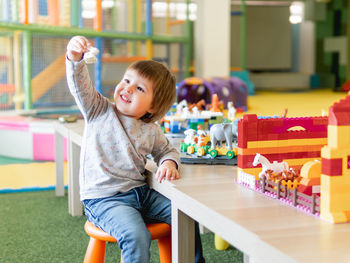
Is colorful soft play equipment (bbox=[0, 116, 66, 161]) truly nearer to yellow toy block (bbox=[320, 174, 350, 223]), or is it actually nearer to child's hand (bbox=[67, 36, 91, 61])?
child's hand (bbox=[67, 36, 91, 61])

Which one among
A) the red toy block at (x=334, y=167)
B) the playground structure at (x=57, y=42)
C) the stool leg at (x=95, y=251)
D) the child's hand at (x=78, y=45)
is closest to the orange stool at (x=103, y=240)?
the stool leg at (x=95, y=251)

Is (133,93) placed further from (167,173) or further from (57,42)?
(57,42)

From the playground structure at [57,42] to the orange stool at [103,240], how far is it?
2.69 metres

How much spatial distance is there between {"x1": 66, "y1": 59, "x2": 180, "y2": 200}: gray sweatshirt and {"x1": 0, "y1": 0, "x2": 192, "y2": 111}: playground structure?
2.58 meters

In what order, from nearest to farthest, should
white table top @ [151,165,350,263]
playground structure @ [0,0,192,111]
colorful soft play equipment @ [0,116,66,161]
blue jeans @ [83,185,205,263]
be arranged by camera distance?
white table top @ [151,165,350,263] < blue jeans @ [83,185,205,263] < colorful soft play equipment @ [0,116,66,161] < playground structure @ [0,0,192,111]

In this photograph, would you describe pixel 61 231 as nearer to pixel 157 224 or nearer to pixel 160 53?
pixel 157 224

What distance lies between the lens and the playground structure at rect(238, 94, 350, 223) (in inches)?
27.6

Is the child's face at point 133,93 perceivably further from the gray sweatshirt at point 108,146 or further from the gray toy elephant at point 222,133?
the gray toy elephant at point 222,133

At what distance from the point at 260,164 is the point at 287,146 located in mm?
72

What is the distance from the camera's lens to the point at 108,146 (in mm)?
1189

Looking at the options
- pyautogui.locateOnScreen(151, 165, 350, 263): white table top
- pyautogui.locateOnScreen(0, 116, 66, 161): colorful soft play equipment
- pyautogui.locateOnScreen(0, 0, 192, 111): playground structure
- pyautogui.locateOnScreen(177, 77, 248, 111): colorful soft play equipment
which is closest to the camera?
pyautogui.locateOnScreen(151, 165, 350, 263): white table top

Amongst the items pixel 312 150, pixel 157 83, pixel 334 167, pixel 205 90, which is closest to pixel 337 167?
pixel 334 167

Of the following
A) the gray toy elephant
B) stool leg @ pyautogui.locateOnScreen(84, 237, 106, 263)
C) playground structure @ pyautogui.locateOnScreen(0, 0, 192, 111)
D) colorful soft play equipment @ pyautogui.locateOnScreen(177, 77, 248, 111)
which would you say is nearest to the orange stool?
→ stool leg @ pyautogui.locateOnScreen(84, 237, 106, 263)

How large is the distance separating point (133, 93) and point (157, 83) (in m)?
0.06
